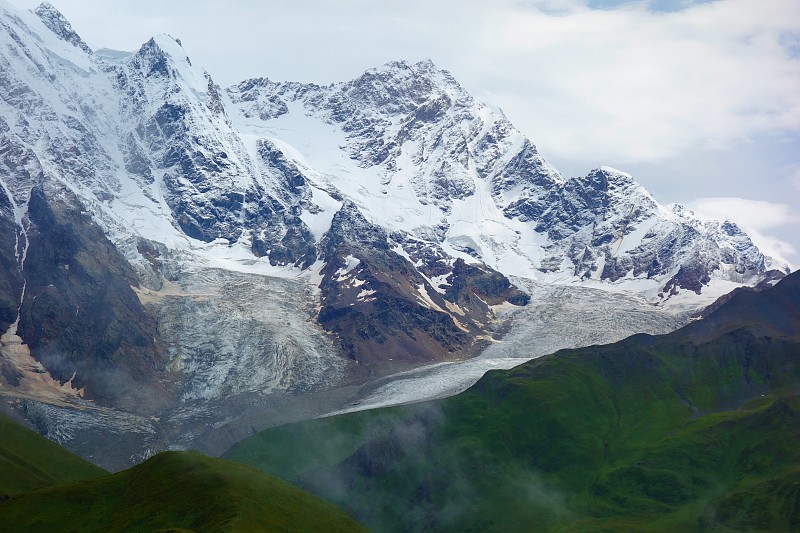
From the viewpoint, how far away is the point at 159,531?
18712 centimetres

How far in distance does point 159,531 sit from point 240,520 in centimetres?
1696

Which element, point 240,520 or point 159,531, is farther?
point 240,520

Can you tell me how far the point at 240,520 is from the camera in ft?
654
